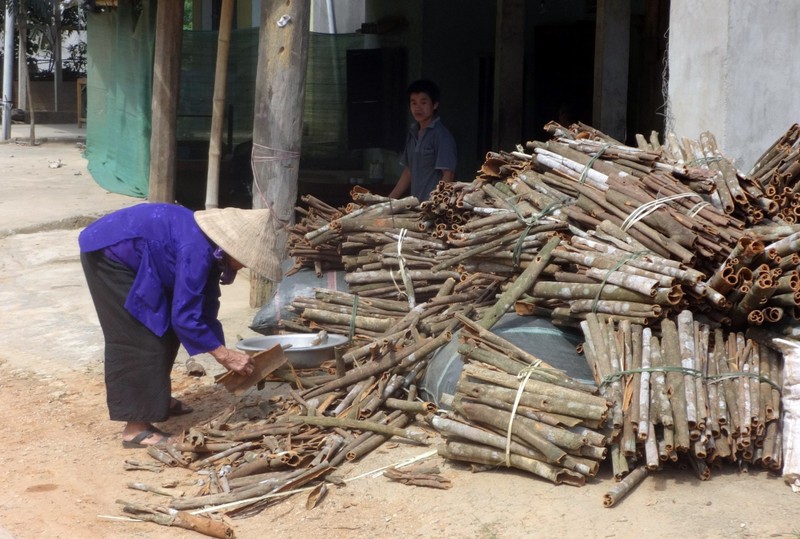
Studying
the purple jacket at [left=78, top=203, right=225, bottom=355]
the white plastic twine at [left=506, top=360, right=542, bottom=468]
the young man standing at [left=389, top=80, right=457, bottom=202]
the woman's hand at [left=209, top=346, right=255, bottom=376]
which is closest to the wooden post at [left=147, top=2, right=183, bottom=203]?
the young man standing at [left=389, top=80, right=457, bottom=202]

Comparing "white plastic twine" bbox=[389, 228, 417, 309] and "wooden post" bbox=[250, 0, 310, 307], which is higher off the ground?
"wooden post" bbox=[250, 0, 310, 307]

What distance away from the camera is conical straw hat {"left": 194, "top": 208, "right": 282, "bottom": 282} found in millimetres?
5156

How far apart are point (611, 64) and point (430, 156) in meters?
1.85

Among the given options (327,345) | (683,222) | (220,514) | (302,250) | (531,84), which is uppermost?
(531,84)

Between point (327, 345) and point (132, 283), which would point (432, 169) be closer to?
point (327, 345)

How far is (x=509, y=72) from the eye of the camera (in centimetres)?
1033

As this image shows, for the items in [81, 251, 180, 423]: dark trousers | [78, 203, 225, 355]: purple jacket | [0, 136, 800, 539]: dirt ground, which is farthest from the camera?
[81, 251, 180, 423]: dark trousers

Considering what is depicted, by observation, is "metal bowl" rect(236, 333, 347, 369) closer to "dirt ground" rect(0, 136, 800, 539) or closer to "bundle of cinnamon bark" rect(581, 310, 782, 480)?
"dirt ground" rect(0, 136, 800, 539)

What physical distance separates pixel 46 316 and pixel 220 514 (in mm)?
4412

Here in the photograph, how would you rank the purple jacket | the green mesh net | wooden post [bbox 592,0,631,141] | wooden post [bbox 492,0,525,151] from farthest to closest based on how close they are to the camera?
1. the green mesh net
2. wooden post [bbox 492,0,525,151]
3. wooden post [bbox 592,0,631,141]
4. the purple jacket

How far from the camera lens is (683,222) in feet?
15.9

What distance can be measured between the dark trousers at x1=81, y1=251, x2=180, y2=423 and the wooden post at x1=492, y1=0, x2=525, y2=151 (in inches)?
223

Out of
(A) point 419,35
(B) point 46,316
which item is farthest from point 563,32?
(B) point 46,316

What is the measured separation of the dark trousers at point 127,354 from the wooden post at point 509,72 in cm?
567
